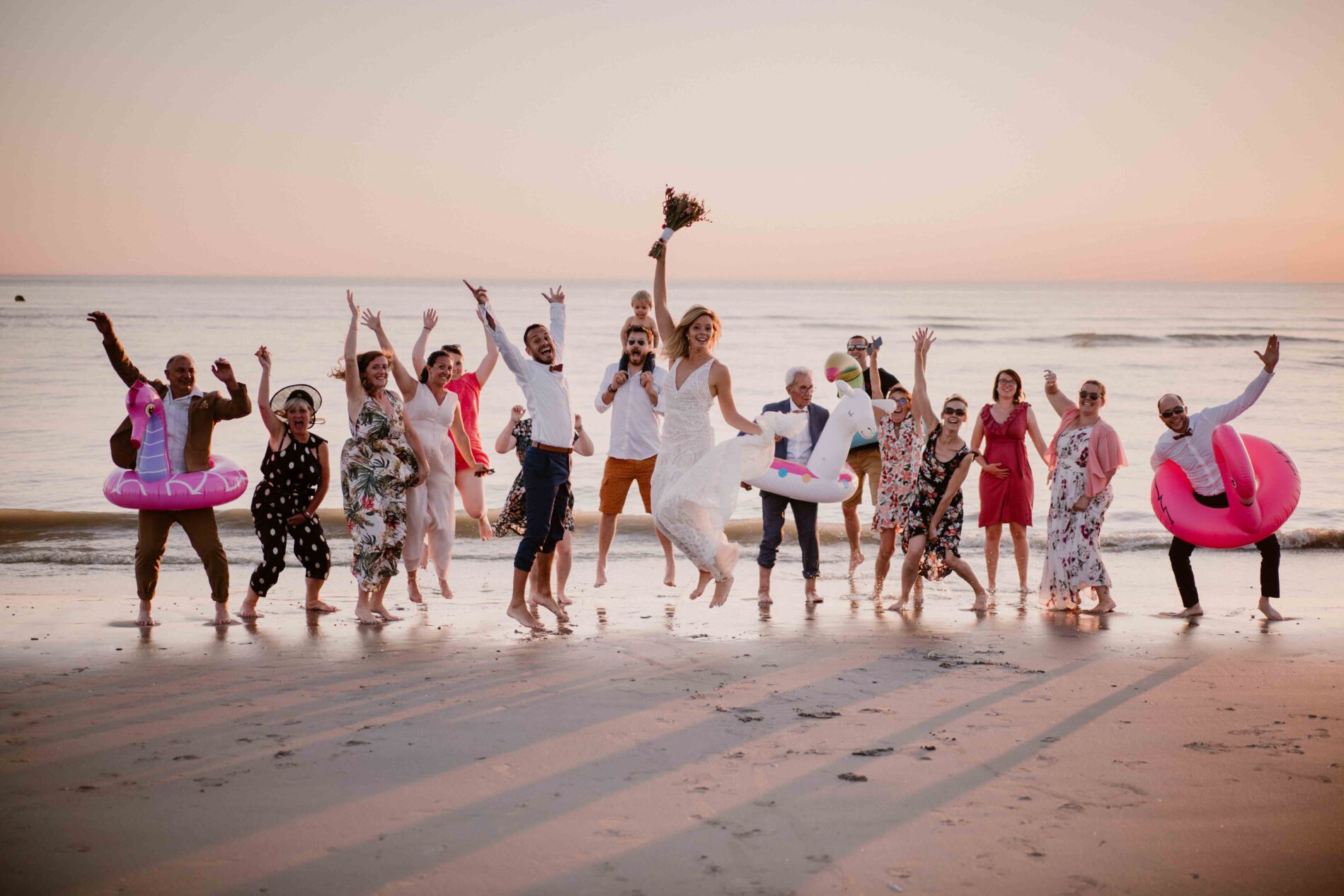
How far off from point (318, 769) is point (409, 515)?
356cm

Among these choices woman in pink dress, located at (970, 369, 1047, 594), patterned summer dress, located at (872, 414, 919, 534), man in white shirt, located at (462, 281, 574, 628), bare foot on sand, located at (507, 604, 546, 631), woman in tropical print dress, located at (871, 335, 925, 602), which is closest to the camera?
man in white shirt, located at (462, 281, 574, 628)

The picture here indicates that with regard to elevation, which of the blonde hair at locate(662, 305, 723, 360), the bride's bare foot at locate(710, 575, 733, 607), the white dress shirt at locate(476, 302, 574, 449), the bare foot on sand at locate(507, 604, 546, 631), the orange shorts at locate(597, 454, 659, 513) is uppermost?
the blonde hair at locate(662, 305, 723, 360)

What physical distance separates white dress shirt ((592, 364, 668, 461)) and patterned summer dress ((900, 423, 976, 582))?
1.97 m

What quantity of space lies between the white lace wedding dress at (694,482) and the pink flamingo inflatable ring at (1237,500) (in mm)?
3306

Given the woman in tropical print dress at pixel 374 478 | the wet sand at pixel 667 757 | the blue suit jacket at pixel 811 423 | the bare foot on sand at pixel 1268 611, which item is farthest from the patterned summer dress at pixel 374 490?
the bare foot on sand at pixel 1268 611

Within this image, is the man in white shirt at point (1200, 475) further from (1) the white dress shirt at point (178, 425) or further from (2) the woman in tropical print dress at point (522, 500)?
(1) the white dress shirt at point (178, 425)

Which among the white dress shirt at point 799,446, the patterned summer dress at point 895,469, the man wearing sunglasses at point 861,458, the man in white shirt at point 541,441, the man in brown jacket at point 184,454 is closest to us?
the man in white shirt at point 541,441

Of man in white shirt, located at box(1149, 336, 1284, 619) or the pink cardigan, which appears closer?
man in white shirt, located at box(1149, 336, 1284, 619)

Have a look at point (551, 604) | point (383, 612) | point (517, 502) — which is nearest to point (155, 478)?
point (383, 612)

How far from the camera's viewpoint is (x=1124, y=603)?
8664mm

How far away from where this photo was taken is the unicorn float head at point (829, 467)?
8.17 m

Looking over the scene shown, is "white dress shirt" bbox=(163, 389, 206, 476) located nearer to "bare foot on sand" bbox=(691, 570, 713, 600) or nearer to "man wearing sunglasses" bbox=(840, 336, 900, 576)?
"bare foot on sand" bbox=(691, 570, 713, 600)

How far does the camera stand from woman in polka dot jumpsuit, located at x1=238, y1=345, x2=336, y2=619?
24.4 feet

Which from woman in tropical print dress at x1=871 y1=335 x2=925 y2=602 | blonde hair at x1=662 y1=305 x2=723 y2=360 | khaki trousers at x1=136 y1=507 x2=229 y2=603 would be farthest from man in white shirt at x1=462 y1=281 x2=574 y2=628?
woman in tropical print dress at x1=871 y1=335 x2=925 y2=602
